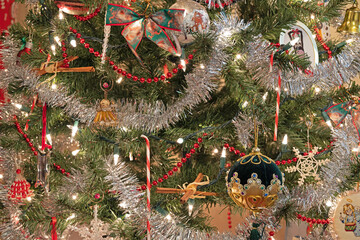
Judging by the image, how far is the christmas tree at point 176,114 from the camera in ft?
3.13

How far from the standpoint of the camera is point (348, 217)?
3.43 ft

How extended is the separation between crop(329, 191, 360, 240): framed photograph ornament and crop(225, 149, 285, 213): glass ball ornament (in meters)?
0.24

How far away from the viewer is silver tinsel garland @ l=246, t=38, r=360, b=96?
966 mm

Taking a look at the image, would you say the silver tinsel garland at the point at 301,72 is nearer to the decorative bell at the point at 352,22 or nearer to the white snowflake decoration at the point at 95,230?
the decorative bell at the point at 352,22

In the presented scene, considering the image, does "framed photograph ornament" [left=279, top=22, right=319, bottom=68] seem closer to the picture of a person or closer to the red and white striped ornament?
the picture of a person

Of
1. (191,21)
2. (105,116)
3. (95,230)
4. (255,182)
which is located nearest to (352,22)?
(191,21)

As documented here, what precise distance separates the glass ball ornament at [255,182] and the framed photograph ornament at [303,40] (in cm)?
40

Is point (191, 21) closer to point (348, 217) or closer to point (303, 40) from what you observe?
point (303, 40)

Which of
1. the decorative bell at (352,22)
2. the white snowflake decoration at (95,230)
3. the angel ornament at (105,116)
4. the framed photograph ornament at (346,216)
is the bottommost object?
the white snowflake decoration at (95,230)

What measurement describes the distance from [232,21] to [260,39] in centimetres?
8

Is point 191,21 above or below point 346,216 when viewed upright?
above

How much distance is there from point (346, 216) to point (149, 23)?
0.66 meters

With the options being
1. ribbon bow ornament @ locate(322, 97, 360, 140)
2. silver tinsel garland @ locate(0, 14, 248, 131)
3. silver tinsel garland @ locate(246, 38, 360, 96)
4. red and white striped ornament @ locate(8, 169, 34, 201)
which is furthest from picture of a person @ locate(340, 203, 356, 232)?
red and white striped ornament @ locate(8, 169, 34, 201)

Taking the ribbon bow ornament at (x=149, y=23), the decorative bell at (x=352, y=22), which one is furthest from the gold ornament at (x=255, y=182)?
the decorative bell at (x=352, y=22)
